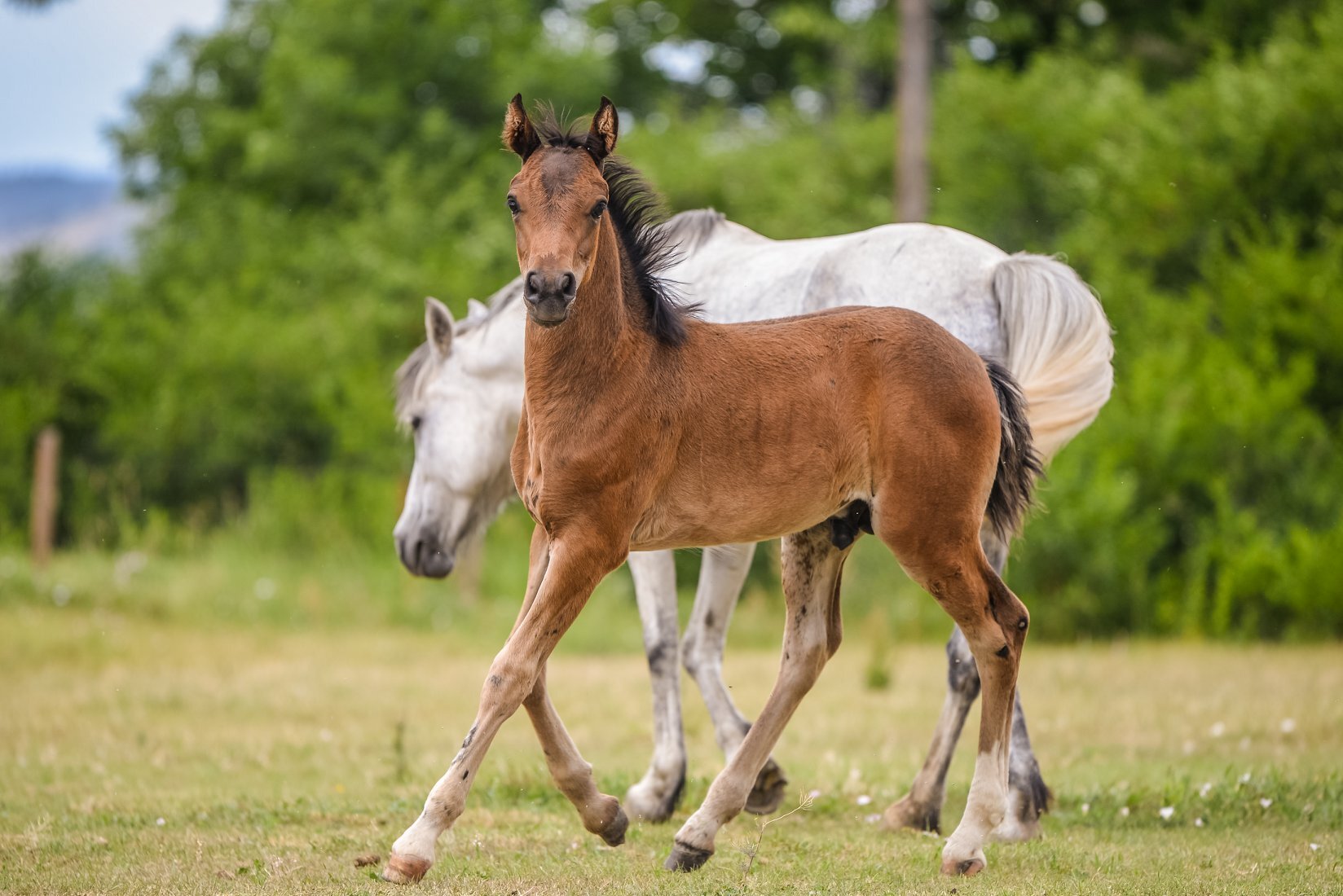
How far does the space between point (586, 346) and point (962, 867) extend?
2.16 metres

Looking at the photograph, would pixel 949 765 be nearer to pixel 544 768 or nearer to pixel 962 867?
pixel 962 867

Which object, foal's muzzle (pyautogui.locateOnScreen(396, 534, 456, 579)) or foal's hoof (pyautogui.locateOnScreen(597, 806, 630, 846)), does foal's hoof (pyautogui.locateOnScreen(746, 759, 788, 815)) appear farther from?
foal's muzzle (pyautogui.locateOnScreen(396, 534, 456, 579))

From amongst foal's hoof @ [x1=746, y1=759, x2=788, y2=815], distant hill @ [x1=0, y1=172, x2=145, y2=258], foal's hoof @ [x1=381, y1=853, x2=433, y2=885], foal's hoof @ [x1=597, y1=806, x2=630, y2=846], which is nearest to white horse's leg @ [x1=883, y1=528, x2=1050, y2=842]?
foal's hoof @ [x1=746, y1=759, x2=788, y2=815]

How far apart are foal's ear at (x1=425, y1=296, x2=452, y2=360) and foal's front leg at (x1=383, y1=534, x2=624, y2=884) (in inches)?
113

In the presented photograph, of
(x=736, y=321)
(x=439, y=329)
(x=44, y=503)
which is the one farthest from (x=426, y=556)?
(x=44, y=503)

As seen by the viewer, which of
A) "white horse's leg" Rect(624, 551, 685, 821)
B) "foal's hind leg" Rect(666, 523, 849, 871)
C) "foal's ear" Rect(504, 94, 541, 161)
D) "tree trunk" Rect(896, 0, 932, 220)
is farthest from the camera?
"tree trunk" Rect(896, 0, 932, 220)

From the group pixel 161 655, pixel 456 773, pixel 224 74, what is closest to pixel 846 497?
pixel 456 773

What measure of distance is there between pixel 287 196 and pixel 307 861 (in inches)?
971

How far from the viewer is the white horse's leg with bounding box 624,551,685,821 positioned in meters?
6.47

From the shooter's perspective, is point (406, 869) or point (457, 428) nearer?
point (406, 869)

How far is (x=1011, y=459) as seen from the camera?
5.31 meters

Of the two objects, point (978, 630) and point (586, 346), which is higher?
point (586, 346)

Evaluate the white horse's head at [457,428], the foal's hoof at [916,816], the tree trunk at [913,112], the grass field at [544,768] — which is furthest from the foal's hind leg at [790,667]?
the tree trunk at [913,112]

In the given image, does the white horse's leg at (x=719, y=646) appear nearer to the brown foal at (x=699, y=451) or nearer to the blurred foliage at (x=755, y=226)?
the brown foal at (x=699, y=451)
